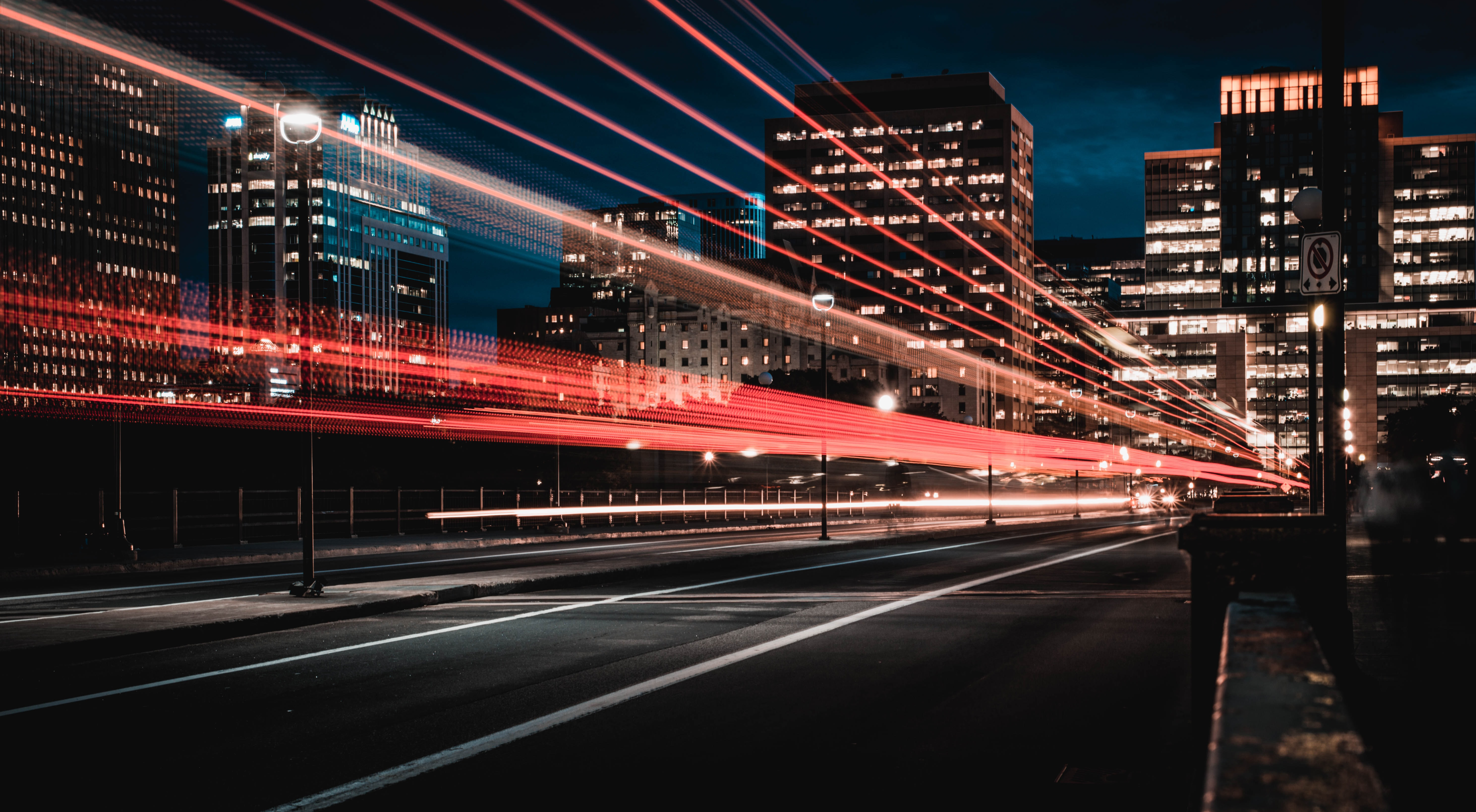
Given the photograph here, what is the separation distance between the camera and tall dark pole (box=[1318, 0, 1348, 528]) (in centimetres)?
1231

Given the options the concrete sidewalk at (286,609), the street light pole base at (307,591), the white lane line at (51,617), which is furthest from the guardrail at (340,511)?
the white lane line at (51,617)

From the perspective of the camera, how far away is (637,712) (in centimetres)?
835

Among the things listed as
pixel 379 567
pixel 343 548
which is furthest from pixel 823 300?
pixel 343 548

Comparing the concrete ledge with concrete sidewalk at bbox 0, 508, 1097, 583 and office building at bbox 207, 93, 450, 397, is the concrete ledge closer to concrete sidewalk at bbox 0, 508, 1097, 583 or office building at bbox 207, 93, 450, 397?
office building at bbox 207, 93, 450, 397

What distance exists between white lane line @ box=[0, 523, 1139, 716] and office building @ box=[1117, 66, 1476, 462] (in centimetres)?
17632

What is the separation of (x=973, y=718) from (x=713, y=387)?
6378 inches

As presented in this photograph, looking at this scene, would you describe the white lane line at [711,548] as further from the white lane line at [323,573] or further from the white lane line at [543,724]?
the white lane line at [543,724]

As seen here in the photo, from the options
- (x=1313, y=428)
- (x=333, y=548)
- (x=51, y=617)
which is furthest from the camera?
(x=333, y=548)

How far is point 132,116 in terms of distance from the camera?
8338 centimetres

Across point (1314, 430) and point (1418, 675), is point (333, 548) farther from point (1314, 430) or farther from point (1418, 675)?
point (1418, 675)

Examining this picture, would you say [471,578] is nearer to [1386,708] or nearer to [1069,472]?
[1386,708]

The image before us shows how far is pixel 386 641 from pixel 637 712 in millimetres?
5029

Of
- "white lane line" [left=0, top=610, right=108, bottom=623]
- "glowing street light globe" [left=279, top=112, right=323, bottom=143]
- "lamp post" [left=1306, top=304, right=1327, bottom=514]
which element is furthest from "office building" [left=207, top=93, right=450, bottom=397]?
→ "lamp post" [left=1306, top=304, right=1327, bottom=514]

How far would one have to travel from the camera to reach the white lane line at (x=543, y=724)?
Result: 6.17 metres
